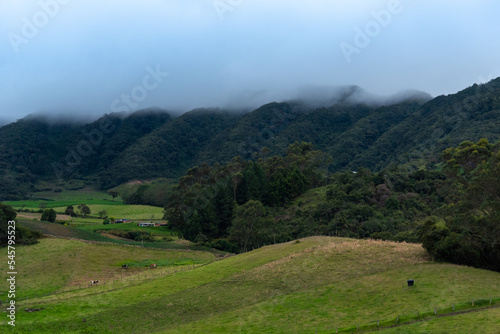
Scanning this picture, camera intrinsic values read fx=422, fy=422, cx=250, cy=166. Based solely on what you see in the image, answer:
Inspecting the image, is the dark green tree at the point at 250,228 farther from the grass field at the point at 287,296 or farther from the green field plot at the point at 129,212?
the green field plot at the point at 129,212

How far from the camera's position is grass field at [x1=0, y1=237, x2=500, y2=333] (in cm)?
3191

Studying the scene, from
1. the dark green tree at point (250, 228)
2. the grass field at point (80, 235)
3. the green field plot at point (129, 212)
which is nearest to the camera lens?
the grass field at point (80, 235)

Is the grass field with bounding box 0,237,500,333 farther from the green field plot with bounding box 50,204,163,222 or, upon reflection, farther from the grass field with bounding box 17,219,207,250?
the green field plot with bounding box 50,204,163,222

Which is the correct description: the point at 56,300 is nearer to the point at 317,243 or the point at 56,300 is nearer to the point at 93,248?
the point at 93,248

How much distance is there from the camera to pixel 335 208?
A: 96.6 meters

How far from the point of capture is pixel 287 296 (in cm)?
3812

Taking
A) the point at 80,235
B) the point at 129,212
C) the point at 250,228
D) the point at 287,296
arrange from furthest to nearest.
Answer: the point at 129,212, the point at 250,228, the point at 80,235, the point at 287,296

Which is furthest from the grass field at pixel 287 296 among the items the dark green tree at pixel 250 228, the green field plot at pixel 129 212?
the green field plot at pixel 129 212

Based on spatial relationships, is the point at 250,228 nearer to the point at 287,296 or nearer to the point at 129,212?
the point at 287,296

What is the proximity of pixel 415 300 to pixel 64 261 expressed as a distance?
159 feet

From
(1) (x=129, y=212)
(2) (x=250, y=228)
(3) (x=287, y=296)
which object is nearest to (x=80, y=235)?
(2) (x=250, y=228)

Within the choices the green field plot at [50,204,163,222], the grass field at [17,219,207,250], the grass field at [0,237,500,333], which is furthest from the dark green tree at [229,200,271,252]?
the green field plot at [50,204,163,222]

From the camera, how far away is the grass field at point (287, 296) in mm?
31906

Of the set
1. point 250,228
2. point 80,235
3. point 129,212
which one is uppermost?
point 129,212
